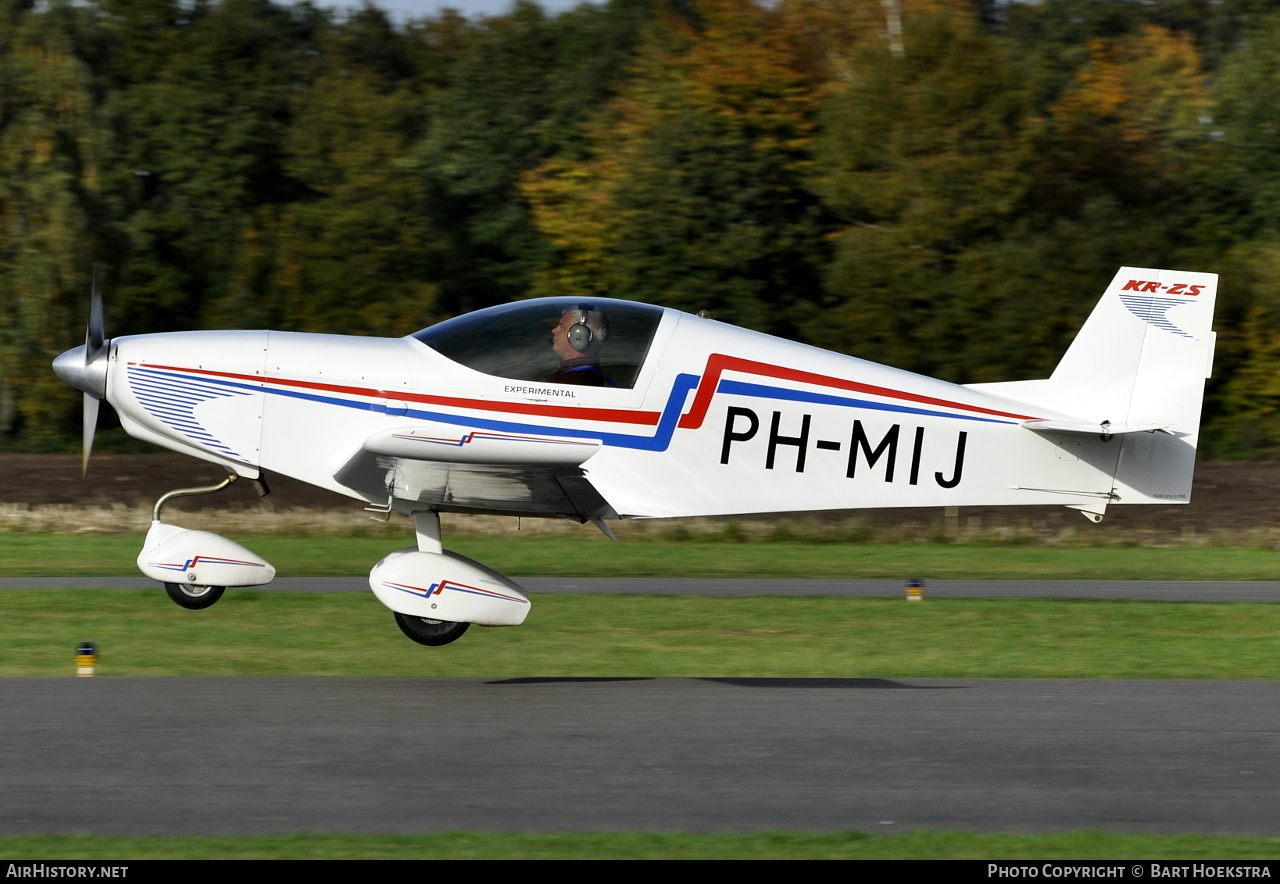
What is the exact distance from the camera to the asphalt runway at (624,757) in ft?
16.8

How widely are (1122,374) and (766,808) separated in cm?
464

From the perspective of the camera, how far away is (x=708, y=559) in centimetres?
1603

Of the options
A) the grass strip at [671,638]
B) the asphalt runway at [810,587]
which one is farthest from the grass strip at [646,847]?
the asphalt runway at [810,587]

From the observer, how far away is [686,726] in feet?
21.6

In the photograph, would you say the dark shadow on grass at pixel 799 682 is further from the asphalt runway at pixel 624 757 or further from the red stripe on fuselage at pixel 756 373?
the red stripe on fuselage at pixel 756 373

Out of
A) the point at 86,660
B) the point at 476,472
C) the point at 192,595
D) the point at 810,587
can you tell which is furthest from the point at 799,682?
the point at 810,587

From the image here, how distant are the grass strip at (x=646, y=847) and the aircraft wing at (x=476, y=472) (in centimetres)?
317

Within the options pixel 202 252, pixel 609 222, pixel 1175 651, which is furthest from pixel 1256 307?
pixel 202 252

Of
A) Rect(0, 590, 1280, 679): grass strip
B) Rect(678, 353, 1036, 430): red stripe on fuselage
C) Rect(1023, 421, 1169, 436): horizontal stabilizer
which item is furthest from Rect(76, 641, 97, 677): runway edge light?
Rect(1023, 421, 1169, 436): horizontal stabilizer

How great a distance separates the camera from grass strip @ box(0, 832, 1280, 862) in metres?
4.64

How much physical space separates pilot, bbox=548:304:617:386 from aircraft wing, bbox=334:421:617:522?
37 cm

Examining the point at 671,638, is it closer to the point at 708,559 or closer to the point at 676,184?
the point at 708,559

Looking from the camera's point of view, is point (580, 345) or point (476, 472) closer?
point (476, 472)

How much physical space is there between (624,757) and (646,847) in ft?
4.01
